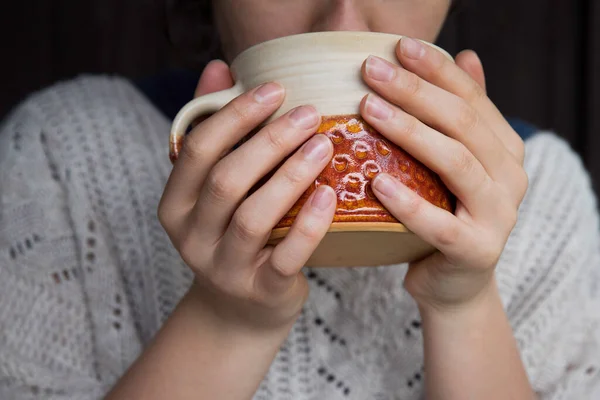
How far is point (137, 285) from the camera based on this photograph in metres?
1.12

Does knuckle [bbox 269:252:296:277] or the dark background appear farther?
the dark background

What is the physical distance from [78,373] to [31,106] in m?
0.45

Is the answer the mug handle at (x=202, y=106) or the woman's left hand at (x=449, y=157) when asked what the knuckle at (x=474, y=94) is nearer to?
the woman's left hand at (x=449, y=157)

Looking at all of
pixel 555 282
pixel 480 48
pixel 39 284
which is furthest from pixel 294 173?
pixel 480 48

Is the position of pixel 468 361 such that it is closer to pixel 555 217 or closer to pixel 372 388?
pixel 372 388

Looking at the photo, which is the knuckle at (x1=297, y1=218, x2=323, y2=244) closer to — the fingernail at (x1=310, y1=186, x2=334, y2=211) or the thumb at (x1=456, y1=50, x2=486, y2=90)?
the fingernail at (x1=310, y1=186, x2=334, y2=211)

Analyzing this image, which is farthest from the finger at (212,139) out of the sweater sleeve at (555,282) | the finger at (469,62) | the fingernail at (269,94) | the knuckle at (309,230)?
the sweater sleeve at (555,282)

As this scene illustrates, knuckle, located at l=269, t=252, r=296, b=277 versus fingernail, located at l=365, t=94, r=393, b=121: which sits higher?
fingernail, located at l=365, t=94, r=393, b=121

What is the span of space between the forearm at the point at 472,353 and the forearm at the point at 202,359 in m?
0.19

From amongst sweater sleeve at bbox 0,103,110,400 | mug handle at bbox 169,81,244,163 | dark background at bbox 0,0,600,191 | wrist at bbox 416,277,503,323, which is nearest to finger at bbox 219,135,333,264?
mug handle at bbox 169,81,244,163

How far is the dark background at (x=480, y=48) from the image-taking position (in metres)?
2.02

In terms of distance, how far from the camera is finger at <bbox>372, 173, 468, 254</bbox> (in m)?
0.59

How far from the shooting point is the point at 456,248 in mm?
675

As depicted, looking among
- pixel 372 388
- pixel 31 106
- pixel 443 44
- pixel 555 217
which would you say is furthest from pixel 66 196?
pixel 443 44
